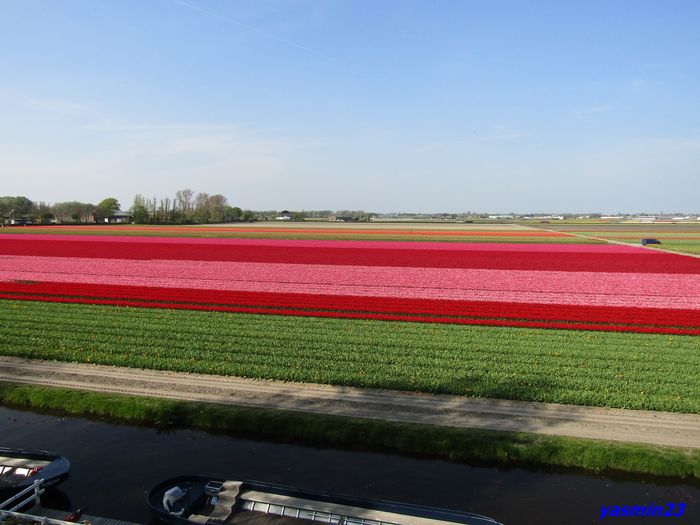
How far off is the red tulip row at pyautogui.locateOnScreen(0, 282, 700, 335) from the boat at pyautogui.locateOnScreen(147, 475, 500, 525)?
14.0 meters

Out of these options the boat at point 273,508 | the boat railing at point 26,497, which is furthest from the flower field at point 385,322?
the boat railing at point 26,497

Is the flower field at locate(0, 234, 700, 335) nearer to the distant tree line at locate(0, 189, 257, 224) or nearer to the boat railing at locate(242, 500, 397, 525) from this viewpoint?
the boat railing at locate(242, 500, 397, 525)

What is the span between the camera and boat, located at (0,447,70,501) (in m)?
9.94

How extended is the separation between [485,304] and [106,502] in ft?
66.0

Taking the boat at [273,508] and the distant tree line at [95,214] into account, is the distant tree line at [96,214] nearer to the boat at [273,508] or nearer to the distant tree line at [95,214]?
the distant tree line at [95,214]

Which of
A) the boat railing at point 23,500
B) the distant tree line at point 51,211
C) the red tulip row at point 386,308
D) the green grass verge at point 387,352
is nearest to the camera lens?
the boat railing at point 23,500

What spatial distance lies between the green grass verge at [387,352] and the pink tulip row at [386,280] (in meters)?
7.09

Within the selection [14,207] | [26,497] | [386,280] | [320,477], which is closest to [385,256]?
[386,280]

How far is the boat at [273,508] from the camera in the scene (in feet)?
29.3

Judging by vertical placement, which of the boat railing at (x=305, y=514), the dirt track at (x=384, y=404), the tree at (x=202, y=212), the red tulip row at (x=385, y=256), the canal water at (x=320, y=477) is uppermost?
the tree at (x=202, y=212)

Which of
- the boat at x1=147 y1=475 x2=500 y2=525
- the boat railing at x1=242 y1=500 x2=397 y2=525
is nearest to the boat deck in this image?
the boat at x1=147 y1=475 x2=500 y2=525

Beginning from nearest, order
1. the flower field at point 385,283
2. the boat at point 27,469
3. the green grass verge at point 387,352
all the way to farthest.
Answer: the boat at point 27,469 < the green grass verge at point 387,352 < the flower field at point 385,283

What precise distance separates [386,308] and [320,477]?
14.5m

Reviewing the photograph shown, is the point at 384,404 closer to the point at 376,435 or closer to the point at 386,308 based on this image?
the point at 376,435
